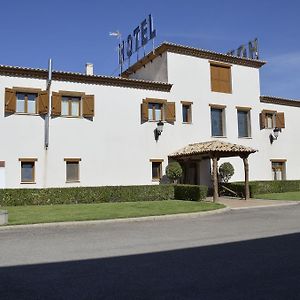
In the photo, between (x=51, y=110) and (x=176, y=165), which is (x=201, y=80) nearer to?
(x=176, y=165)

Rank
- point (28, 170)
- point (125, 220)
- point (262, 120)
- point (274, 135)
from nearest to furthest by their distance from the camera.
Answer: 1. point (125, 220)
2. point (28, 170)
3. point (262, 120)
4. point (274, 135)

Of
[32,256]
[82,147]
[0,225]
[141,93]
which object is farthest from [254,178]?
[32,256]

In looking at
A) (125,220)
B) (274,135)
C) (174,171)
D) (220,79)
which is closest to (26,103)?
(174,171)

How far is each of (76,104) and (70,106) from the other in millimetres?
405

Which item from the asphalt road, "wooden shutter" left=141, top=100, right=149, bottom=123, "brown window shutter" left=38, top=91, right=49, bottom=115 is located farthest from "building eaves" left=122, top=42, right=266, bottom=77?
the asphalt road

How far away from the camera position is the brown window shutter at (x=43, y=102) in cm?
2109

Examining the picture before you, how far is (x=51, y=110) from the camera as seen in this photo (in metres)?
21.3

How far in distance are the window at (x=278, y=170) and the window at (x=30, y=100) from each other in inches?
702

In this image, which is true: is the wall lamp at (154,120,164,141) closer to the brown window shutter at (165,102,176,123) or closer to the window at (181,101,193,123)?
the brown window shutter at (165,102,176,123)

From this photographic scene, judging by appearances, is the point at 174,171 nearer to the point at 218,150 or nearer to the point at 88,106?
the point at 218,150

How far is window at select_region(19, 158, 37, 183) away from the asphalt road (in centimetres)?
957

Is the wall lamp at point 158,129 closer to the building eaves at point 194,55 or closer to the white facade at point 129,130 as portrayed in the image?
the white facade at point 129,130

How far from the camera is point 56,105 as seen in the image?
21422 millimetres

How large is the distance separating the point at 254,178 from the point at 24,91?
17129mm
